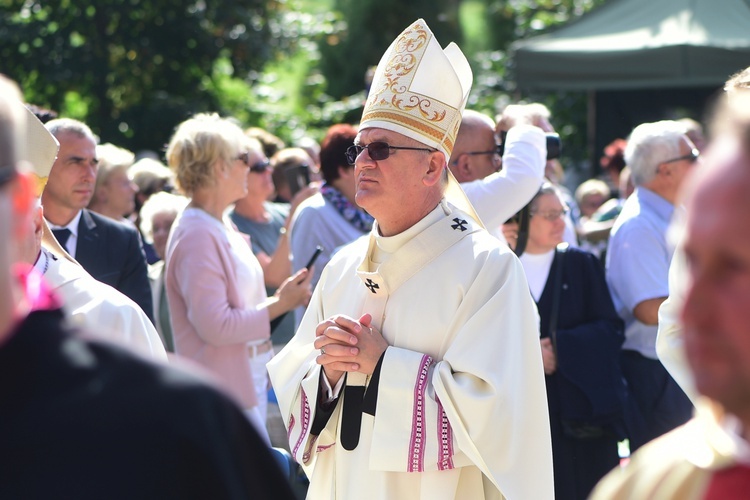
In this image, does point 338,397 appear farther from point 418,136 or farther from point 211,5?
point 211,5

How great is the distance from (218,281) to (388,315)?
174 centimetres

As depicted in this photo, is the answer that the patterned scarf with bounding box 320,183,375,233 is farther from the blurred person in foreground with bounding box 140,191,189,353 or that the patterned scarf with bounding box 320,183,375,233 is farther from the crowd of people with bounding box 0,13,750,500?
the blurred person in foreground with bounding box 140,191,189,353

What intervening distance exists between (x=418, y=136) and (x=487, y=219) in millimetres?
790

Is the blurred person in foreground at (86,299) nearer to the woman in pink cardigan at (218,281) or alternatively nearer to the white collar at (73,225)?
the white collar at (73,225)

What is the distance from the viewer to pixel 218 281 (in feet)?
17.0

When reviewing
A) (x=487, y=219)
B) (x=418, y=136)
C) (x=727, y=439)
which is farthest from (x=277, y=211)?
(x=727, y=439)

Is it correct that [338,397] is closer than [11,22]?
Yes

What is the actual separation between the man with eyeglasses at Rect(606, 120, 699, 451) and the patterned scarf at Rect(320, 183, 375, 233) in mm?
1250

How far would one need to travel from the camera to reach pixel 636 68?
967 cm

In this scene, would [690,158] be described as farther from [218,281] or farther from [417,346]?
[417,346]

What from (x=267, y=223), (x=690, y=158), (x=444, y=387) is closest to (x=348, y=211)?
(x=267, y=223)

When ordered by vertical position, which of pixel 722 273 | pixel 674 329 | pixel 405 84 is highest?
pixel 722 273

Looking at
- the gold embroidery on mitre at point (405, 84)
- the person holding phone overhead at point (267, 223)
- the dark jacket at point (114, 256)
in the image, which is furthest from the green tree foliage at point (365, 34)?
the gold embroidery on mitre at point (405, 84)

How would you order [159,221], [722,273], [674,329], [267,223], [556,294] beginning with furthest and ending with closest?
1. [267,223]
2. [159,221]
3. [556,294]
4. [674,329]
5. [722,273]
